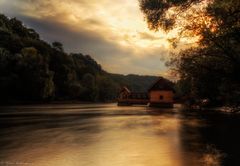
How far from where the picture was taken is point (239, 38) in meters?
21.5

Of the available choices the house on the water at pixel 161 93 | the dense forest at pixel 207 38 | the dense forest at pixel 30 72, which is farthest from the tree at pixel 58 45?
the dense forest at pixel 207 38

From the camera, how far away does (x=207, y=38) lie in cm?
2231

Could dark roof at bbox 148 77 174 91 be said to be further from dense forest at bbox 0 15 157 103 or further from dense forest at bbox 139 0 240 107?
dense forest at bbox 139 0 240 107

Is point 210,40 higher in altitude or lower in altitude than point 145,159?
higher

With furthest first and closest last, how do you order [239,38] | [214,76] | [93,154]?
1. [214,76]
2. [239,38]
3. [93,154]

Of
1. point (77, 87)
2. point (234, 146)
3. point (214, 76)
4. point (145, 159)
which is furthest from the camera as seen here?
point (77, 87)

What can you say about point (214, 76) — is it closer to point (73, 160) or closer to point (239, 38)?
point (239, 38)

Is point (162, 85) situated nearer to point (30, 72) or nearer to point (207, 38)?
point (30, 72)

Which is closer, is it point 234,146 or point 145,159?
point 145,159

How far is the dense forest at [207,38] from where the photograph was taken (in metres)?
20.4

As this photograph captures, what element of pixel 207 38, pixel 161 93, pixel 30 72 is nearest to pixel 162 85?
pixel 161 93

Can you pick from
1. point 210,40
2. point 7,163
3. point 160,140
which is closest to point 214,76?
point 210,40

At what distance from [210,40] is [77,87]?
9894 cm

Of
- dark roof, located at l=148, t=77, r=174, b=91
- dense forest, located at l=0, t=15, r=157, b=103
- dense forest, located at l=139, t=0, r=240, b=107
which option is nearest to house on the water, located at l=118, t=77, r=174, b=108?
dark roof, located at l=148, t=77, r=174, b=91
